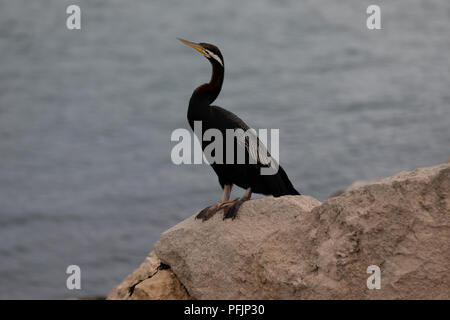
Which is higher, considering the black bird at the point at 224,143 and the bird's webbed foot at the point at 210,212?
the black bird at the point at 224,143

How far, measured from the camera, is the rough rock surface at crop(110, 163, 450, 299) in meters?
4.09

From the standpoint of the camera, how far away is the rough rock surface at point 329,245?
4.09m

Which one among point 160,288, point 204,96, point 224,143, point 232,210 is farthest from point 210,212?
point 204,96

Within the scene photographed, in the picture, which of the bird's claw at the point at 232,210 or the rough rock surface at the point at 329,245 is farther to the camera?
the bird's claw at the point at 232,210

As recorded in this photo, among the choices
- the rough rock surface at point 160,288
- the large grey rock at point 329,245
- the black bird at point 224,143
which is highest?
the black bird at point 224,143

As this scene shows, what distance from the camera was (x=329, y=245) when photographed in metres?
4.31

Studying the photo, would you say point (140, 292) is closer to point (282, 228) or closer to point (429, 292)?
point (282, 228)

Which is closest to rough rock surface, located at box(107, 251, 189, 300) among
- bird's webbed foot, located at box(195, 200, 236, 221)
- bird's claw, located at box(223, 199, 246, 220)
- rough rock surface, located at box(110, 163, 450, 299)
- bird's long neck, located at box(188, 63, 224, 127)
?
rough rock surface, located at box(110, 163, 450, 299)

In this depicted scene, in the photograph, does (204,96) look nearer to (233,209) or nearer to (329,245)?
(233,209)

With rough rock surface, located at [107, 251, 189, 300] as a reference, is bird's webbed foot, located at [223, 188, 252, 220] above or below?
above

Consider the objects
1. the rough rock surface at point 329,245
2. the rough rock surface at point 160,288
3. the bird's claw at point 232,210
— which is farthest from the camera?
the rough rock surface at point 160,288

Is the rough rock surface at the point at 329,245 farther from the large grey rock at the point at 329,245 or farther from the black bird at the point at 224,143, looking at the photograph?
the black bird at the point at 224,143

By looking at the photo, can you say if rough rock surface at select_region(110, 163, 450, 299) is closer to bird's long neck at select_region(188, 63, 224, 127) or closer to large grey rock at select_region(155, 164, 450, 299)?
large grey rock at select_region(155, 164, 450, 299)

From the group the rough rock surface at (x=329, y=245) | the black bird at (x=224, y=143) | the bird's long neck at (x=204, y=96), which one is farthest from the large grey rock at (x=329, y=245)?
the bird's long neck at (x=204, y=96)
